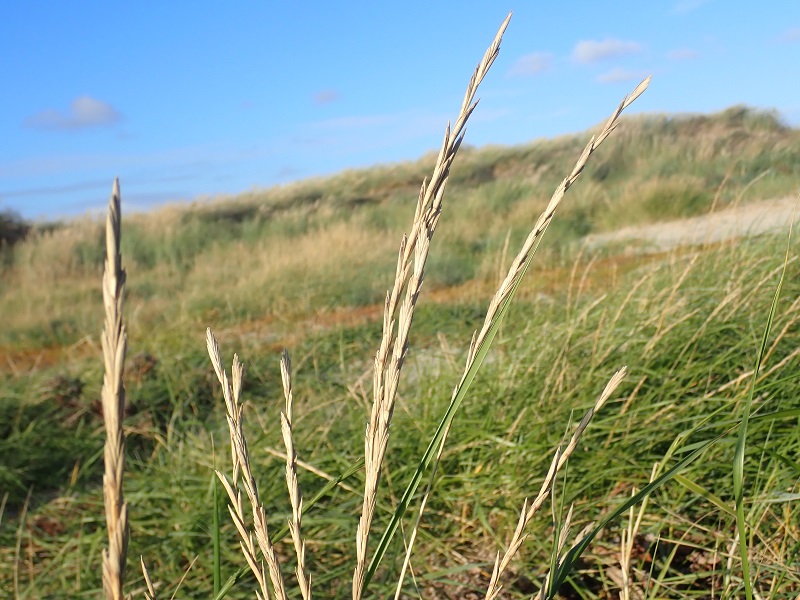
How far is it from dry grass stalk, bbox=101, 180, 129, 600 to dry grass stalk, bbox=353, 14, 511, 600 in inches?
9.0

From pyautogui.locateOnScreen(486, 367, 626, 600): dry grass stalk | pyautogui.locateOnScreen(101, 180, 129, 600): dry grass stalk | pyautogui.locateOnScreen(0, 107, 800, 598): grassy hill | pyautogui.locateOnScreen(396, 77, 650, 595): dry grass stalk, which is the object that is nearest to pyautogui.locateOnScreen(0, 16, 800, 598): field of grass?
pyautogui.locateOnScreen(0, 107, 800, 598): grassy hill

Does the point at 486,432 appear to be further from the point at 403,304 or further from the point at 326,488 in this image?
the point at 403,304

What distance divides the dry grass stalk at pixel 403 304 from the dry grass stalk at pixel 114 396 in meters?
0.23

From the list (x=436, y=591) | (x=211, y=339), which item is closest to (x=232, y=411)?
(x=211, y=339)

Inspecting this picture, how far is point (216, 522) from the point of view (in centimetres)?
107

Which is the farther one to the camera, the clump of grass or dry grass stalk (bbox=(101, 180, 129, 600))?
the clump of grass

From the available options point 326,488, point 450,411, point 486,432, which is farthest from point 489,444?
point 450,411

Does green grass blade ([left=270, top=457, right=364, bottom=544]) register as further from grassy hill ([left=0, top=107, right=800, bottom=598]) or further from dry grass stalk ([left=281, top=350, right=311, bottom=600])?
grassy hill ([left=0, top=107, right=800, bottom=598])

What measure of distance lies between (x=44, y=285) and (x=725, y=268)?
9.84m

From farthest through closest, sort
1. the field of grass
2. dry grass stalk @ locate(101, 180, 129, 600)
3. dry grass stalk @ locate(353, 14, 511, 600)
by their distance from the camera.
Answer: the field of grass
dry grass stalk @ locate(353, 14, 511, 600)
dry grass stalk @ locate(101, 180, 129, 600)

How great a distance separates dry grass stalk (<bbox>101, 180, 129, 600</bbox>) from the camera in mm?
490

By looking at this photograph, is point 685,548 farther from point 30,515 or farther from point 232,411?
point 30,515

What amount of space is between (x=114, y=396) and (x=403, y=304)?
0.27 metres

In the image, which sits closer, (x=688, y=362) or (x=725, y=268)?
(x=688, y=362)
